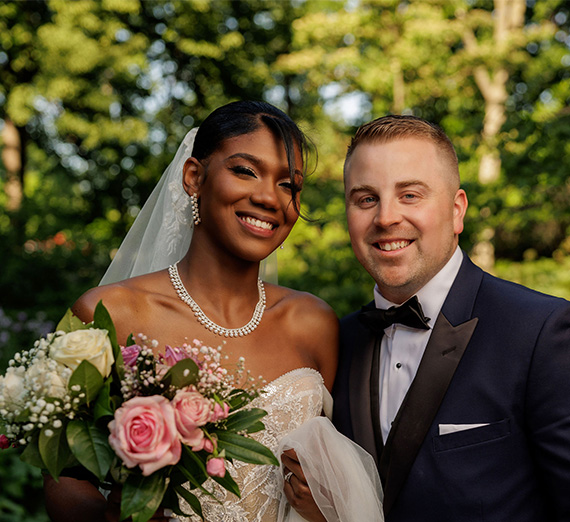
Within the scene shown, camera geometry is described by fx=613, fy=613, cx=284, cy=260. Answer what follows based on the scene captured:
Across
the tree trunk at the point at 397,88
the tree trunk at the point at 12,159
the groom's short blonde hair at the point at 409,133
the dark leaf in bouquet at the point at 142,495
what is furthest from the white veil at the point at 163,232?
the tree trunk at the point at 12,159

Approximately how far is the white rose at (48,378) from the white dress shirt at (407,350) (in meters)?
1.38

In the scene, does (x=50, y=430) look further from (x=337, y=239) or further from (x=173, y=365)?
(x=337, y=239)

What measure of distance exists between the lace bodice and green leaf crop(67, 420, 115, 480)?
795mm

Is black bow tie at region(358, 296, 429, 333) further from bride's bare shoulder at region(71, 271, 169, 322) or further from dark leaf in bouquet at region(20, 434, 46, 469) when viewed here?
dark leaf in bouquet at region(20, 434, 46, 469)

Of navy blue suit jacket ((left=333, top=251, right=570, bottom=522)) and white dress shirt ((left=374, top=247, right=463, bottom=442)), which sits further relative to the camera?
white dress shirt ((left=374, top=247, right=463, bottom=442))

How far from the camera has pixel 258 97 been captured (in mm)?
16875

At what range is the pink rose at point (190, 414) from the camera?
1839 millimetres

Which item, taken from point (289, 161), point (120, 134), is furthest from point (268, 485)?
point (120, 134)

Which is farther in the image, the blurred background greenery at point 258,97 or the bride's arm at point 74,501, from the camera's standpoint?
the blurred background greenery at point 258,97

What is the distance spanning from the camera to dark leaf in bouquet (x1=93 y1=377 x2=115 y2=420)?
190 cm

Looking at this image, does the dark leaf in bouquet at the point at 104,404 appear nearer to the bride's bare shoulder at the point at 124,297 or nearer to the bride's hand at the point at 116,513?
the bride's hand at the point at 116,513

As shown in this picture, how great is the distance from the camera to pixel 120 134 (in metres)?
16.0

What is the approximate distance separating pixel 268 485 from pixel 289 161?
4.76ft

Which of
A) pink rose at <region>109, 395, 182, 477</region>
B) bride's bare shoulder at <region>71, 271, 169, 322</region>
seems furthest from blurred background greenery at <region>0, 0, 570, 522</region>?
pink rose at <region>109, 395, 182, 477</region>
